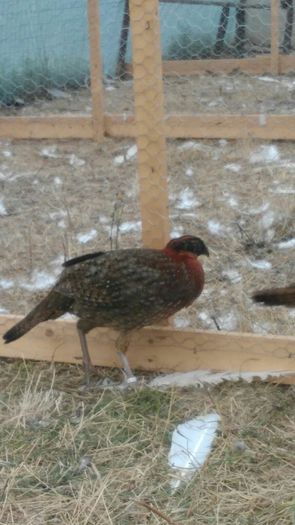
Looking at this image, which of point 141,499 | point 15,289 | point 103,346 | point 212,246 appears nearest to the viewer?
point 141,499

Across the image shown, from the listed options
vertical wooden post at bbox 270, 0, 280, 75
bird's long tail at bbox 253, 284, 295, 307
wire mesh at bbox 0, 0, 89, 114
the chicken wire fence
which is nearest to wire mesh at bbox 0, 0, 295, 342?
bird's long tail at bbox 253, 284, 295, 307

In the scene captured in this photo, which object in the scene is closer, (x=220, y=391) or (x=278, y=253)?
(x=220, y=391)

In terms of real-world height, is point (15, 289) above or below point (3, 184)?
above

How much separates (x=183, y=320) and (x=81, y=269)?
58 cm

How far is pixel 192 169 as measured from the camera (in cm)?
520

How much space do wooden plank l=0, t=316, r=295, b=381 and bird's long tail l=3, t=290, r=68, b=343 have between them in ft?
0.45

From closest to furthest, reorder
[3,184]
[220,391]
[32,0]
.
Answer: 1. [220,391]
2. [3,184]
3. [32,0]

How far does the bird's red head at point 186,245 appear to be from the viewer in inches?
113

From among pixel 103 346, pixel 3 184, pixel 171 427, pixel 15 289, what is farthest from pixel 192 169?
pixel 171 427

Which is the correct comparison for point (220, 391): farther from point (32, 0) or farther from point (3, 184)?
point (32, 0)

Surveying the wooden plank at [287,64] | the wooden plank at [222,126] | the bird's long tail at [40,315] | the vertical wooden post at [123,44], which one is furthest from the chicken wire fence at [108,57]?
the bird's long tail at [40,315]

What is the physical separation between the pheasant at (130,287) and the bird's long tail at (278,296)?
→ 32 cm

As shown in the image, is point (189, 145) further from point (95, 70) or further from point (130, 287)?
point (130, 287)

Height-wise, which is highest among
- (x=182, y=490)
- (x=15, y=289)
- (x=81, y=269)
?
(x=81, y=269)
